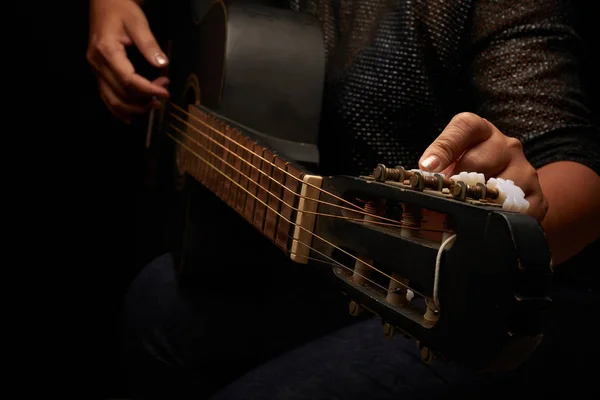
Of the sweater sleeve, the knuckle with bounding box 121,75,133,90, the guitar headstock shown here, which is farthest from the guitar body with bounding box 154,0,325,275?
the guitar headstock

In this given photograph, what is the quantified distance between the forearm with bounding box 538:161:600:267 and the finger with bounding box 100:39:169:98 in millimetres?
612

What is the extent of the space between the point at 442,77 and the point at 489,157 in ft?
1.08

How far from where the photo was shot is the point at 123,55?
0.98 m

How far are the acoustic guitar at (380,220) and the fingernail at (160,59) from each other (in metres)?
0.14

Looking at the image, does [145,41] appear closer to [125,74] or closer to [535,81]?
[125,74]

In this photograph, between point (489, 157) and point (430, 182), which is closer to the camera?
point (430, 182)

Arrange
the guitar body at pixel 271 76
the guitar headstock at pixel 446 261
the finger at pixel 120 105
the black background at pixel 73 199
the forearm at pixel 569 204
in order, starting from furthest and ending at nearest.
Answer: the black background at pixel 73 199 < the finger at pixel 120 105 < the guitar body at pixel 271 76 < the forearm at pixel 569 204 < the guitar headstock at pixel 446 261

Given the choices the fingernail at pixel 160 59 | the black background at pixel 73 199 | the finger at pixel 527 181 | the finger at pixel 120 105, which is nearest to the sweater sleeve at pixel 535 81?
the finger at pixel 527 181

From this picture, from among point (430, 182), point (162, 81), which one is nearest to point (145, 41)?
point (162, 81)

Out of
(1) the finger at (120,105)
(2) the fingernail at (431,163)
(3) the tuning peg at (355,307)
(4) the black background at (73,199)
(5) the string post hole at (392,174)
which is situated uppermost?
(2) the fingernail at (431,163)

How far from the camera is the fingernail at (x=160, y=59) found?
0.94m

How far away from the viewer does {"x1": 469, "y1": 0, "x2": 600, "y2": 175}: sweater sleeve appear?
0.69m

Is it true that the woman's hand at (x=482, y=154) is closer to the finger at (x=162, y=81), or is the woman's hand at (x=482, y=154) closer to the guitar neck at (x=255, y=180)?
the guitar neck at (x=255, y=180)

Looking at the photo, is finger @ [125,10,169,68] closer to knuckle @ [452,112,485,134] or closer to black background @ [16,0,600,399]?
black background @ [16,0,600,399]
